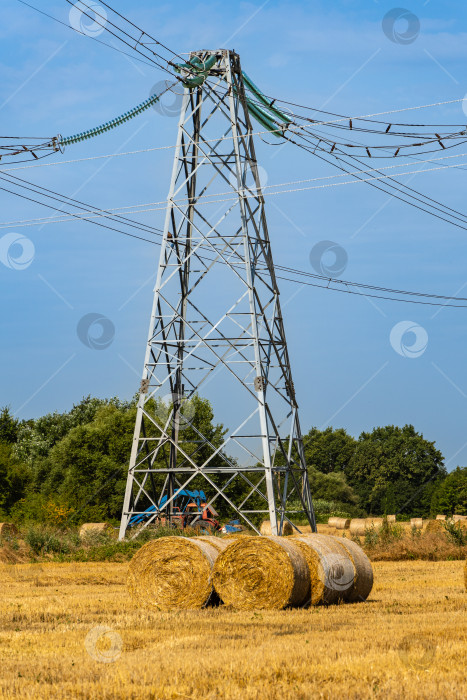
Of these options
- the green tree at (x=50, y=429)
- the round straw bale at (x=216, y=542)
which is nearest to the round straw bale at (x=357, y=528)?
the round straw bale at (x=216, y=542)

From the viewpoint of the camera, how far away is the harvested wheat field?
317 inches

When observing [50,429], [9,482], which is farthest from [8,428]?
[9,482]

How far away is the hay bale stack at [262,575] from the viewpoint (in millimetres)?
14102

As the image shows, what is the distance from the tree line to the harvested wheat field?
1065 inches

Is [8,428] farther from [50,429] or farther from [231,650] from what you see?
[231,650]

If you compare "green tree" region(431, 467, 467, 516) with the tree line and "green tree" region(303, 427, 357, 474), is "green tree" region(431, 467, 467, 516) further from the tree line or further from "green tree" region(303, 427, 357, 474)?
"green tree" region(303, 427, 357, 474)

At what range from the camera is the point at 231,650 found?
32.0 ft

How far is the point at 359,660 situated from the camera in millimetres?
9117

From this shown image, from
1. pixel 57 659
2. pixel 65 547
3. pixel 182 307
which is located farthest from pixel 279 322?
pixel 57 659

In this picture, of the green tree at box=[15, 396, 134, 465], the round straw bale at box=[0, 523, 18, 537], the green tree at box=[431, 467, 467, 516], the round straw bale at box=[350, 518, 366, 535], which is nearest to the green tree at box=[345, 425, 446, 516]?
the green tree at box=[431, 467, 467, 516]

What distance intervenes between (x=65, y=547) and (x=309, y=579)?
44.9ft

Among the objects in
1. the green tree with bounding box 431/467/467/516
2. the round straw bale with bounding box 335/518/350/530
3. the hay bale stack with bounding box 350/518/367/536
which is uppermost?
the green tree with bounding box 431/467/467/516

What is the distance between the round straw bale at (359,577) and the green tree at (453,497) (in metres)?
62.1

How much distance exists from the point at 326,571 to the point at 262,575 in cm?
125
